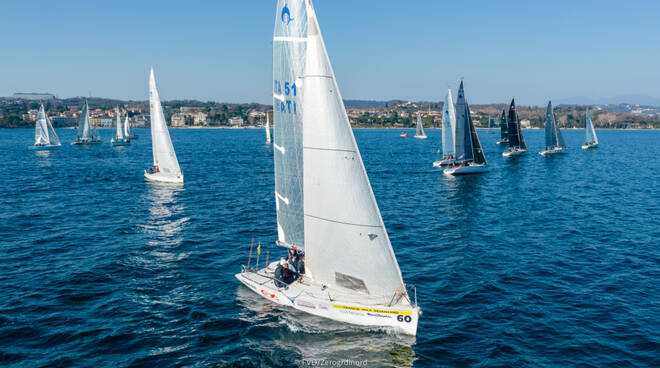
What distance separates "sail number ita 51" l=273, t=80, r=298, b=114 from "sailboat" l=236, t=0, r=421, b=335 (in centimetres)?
5

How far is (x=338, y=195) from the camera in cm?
1773

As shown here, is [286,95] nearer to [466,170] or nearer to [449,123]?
[466,170]

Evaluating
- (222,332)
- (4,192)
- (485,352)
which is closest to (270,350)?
(222,332)

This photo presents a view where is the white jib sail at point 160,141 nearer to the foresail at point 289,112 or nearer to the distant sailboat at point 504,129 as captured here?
the foresail at point 289,112

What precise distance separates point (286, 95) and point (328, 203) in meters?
5.52

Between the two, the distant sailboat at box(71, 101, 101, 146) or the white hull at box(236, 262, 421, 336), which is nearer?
the white hull at box(236, 262, 421, 336)

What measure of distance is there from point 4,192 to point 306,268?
1892 inches

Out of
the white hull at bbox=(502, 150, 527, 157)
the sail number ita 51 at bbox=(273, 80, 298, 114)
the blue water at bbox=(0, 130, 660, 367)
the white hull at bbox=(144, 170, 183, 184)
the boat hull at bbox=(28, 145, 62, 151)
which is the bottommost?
the blue water at bbox=(0, 130, 660, 367)

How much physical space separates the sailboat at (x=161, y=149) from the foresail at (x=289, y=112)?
1513 inches

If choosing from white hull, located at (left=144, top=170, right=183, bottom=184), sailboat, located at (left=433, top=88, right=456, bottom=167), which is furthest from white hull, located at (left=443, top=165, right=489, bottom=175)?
white hull, located at (left=144, top=170, right=183, bottom=184)

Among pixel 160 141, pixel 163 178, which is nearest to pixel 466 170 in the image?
pixel 163 178

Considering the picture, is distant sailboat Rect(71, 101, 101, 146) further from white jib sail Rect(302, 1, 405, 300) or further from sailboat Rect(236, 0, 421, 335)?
white jib sail Rect(302, 1, 405, 300)

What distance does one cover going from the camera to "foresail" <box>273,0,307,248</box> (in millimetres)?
18359

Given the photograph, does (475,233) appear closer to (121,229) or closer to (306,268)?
(306,268)
